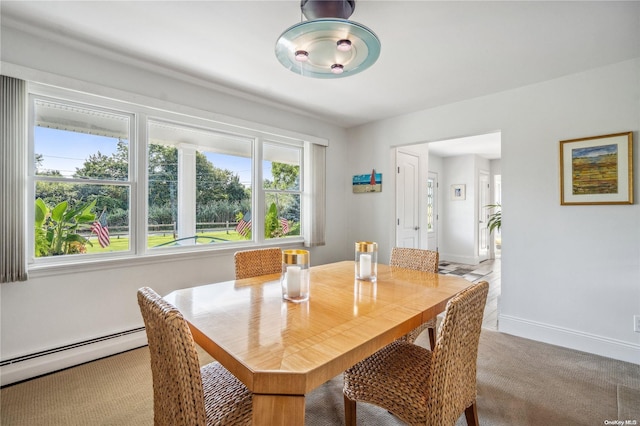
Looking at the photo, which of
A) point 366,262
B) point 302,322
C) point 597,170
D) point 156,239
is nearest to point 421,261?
point 366,262

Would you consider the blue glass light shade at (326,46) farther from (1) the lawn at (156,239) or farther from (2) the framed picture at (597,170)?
(2) the framed picture at (597,170)

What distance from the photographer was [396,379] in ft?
4.41

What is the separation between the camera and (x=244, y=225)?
11.6ft

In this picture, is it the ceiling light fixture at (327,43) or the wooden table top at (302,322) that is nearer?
the wooden table top at (302,322)

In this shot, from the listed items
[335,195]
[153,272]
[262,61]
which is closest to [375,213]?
[335,195]

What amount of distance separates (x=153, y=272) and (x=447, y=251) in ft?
20.6

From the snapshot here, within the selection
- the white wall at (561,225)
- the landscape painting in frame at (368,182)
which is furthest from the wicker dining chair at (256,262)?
the white wall at (561,225)

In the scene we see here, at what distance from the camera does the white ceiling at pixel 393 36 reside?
1870 millimetres

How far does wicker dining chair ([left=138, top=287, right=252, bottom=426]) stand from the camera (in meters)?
0.86

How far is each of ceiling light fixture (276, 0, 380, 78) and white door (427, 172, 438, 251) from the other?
17.7 feet

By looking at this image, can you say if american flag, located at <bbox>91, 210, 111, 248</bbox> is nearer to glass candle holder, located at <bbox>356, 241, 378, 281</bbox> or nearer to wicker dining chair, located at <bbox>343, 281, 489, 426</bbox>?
glass candle holder, located at <bbox>356, 241, 378, 281</bbox>

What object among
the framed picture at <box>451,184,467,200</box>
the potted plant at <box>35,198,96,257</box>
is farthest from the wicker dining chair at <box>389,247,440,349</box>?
the framed picture at <box>451,184,467,200</box>

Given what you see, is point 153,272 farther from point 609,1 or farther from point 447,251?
point 447,251

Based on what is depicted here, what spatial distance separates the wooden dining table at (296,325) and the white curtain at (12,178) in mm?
1429
